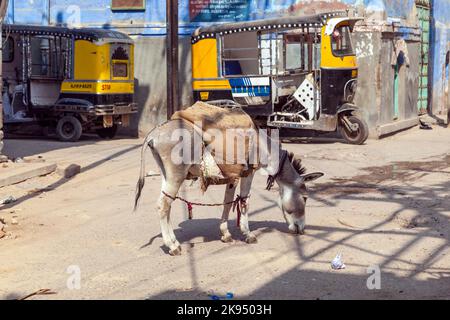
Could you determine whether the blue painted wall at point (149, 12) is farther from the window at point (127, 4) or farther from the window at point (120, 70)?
the window at point (120, 70)

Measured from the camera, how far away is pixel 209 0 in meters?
20.0

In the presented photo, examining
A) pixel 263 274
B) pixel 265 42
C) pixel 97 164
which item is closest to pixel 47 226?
pixel 263 274

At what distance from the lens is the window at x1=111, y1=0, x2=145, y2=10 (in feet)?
67.5

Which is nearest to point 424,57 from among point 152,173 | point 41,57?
point 41,57

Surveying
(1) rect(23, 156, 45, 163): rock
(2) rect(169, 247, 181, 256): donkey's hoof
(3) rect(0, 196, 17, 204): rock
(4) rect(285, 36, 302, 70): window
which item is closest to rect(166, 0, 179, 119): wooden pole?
(1) rect(23, 156, 45, 163): rock

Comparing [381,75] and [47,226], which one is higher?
[381,75]

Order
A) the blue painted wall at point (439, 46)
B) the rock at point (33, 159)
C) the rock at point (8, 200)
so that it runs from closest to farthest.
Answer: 1. the rock at point (8, 200)
2. the rock at point (33, 159)
3. the blue painted wall at point (439, 46)

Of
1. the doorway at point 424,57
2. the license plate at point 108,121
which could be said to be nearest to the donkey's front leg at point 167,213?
the license plate at point 108,121

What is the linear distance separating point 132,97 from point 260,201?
30.8 ft

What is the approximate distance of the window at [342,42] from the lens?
16656mm

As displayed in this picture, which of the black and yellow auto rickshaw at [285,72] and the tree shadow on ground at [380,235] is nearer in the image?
the tree shadow on ground at [380,235]

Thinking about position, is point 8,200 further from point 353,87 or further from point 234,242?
point 353,87
